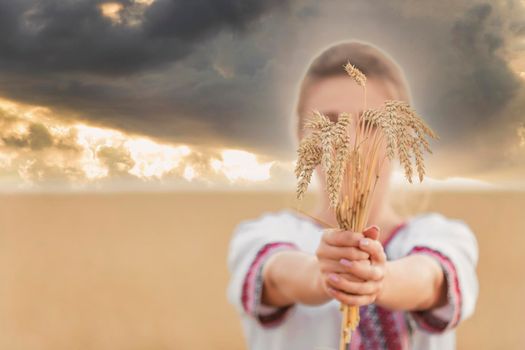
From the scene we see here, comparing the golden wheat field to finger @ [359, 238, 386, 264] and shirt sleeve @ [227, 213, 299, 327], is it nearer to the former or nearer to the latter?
shirt sleeve @ [227, 213, 299, 327]

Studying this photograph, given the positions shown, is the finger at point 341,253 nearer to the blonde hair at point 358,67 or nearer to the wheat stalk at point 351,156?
the wheat stalk at point 351,156

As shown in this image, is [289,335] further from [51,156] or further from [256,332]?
[51,156]

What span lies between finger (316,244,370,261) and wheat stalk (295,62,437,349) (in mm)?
29

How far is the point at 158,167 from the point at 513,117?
85 centimetres

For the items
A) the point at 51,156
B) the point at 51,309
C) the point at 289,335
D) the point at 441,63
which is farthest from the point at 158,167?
the point at 441,63

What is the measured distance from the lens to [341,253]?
2.98ft

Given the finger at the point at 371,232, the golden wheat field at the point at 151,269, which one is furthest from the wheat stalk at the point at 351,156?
the golden wheat field at the point at 151,269

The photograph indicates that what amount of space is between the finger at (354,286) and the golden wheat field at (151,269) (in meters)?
0.61

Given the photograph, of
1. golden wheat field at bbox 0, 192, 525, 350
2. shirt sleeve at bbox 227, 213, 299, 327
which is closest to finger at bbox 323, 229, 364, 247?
shirt sleeve at bbox 227, 213, 299, 327

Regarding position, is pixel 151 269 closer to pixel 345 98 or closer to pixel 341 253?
pixel 345 98

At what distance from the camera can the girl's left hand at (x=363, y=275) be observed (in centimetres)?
90

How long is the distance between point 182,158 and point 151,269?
269 mm

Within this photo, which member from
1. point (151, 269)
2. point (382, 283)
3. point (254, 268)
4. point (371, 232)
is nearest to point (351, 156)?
point (371, 232)

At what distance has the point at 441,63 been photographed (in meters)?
1.53
